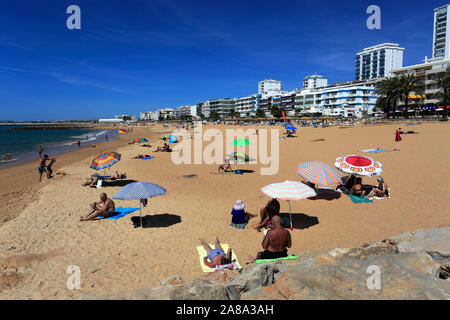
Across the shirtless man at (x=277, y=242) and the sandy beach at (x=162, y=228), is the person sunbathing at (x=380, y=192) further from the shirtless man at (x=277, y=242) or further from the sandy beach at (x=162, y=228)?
the shirtless man at (x=277, y=242)

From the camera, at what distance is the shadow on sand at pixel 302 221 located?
23.9ft

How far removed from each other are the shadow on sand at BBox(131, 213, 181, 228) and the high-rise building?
11743cm

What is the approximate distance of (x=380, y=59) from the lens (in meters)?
120

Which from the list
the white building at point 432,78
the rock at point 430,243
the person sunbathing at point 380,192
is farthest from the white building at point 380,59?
the rock at point 430,243

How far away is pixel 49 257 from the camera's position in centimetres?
575

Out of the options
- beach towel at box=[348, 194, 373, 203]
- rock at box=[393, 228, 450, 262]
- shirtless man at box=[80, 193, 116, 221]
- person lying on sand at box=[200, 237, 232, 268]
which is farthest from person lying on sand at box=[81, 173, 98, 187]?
rock at box=[393, 228, 450, 262]

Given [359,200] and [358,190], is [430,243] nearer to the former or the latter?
[359,200]

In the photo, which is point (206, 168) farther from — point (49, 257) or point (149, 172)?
point (49, 257)

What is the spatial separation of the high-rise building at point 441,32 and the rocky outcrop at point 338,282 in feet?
387

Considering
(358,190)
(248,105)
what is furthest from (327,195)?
(248,105)

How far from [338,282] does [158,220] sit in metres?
5.98

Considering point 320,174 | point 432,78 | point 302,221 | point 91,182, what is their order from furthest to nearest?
point 432,78 < point 91,182 < point 320,174 < point 302,221

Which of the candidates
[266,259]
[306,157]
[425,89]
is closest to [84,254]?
[266,259]

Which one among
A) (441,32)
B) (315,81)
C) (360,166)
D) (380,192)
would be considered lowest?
(380,192)
